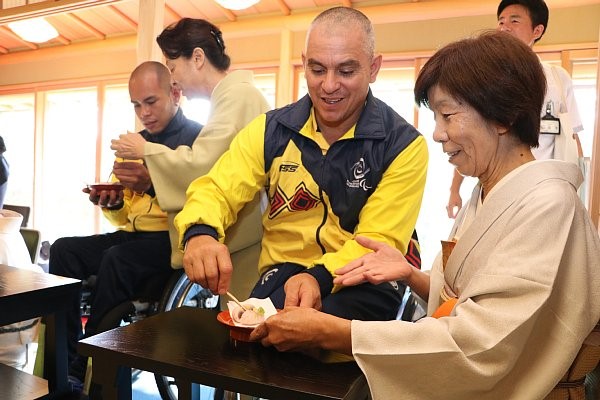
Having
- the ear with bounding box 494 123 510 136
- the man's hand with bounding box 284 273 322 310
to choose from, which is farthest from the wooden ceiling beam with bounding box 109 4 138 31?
the ear with bounding box 494 123 510 136

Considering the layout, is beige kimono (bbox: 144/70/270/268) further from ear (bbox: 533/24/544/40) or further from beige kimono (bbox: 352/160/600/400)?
ear (bbox: 533/24/544/40)

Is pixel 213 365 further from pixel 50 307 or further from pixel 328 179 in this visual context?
pixel 50 307

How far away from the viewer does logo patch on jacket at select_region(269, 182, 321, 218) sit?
162 cm

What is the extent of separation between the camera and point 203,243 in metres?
1.37

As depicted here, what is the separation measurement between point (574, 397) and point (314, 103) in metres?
1.05

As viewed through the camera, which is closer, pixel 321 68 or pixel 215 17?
pixel 321 68

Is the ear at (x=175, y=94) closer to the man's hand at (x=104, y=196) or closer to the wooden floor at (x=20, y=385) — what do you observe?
the man's hand at (x=104, y=196)

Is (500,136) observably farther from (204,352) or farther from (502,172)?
(204,352)

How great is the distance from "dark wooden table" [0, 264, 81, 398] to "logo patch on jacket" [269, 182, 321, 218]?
32.2 inches

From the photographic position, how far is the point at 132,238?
245 cm

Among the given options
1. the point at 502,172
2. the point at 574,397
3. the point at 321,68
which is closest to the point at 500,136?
the point at 502,172

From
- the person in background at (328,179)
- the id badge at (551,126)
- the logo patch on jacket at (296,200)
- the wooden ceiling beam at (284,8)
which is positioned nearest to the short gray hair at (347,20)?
the person in background at (328,179)

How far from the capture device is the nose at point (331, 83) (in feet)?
5.00

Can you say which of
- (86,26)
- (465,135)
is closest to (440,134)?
(465,135)
